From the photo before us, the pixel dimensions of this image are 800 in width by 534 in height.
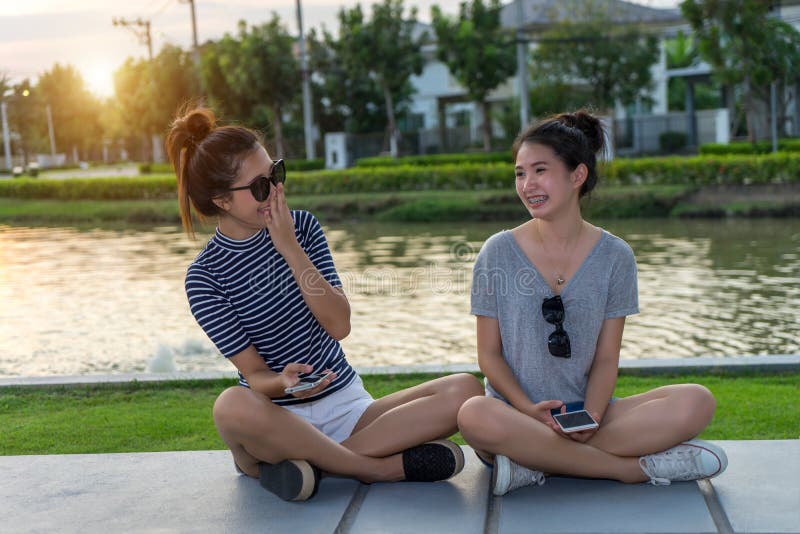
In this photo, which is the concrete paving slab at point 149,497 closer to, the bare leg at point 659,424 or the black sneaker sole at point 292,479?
the black sneaker sole at point 292,479

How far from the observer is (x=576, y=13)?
31.6 metres

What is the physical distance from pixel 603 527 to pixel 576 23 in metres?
29.5

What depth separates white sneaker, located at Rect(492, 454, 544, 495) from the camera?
122 inches

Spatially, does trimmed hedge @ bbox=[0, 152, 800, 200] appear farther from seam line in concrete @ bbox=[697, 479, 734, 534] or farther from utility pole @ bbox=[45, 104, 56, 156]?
utility pole @ bbox=[45, 104, 56, 156]

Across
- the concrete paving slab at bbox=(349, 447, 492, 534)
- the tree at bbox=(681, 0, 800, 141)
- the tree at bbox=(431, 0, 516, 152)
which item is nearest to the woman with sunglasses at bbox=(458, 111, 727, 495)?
the concrete paving slab at bbox=(349, 447, 492, 534)

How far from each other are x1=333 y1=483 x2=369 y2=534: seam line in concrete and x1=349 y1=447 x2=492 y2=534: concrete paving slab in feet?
0.06

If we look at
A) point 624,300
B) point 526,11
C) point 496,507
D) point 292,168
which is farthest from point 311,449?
point 526,11

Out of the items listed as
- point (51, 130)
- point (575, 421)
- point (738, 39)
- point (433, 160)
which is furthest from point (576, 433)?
point (51, 130)

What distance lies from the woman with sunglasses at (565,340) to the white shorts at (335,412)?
1.44ft

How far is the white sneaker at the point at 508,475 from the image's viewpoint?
3090mm

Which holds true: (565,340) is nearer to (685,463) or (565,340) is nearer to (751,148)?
(685,463)

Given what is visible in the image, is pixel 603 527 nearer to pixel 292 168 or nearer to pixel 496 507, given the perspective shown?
pixel 496 507

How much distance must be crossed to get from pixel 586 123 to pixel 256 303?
50.9 inches

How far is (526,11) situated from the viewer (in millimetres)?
38719
